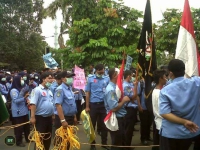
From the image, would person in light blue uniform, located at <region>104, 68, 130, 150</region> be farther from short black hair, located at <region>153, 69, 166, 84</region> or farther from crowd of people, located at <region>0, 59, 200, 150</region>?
short black hair, located at <region>153, 69, 166, 84</region>

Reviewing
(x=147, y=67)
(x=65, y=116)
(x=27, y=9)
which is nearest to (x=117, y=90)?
(x=147, y=67)

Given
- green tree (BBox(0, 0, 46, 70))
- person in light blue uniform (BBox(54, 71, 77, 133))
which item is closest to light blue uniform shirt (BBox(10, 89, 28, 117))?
person in light blue uniform (BBox(54, 71, 77, 133))

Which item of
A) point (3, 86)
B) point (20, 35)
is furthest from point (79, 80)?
point (20, 35)

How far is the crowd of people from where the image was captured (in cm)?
394

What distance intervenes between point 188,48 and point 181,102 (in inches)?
62.1

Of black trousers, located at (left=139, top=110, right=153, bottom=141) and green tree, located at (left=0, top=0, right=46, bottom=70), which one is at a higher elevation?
green tree, located at (left=0, top=0, right=46, bottom=70)

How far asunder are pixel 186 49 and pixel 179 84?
1486 mm

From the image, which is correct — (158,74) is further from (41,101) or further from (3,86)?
(3,86)

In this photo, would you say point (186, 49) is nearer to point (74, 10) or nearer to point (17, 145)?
point (17, 145)

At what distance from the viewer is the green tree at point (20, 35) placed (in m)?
26.0

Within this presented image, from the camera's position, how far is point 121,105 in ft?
19.8

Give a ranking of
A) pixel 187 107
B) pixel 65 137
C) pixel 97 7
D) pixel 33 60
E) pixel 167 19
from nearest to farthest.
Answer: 1. pixel 187 107
2. pixel 65 137
3. pixel 97 7
4. pixel 167 19
5. pixel 33 60

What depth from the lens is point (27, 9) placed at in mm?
27219

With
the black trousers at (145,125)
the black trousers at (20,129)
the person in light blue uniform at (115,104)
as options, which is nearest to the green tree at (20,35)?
the black trousers at (20,129)
